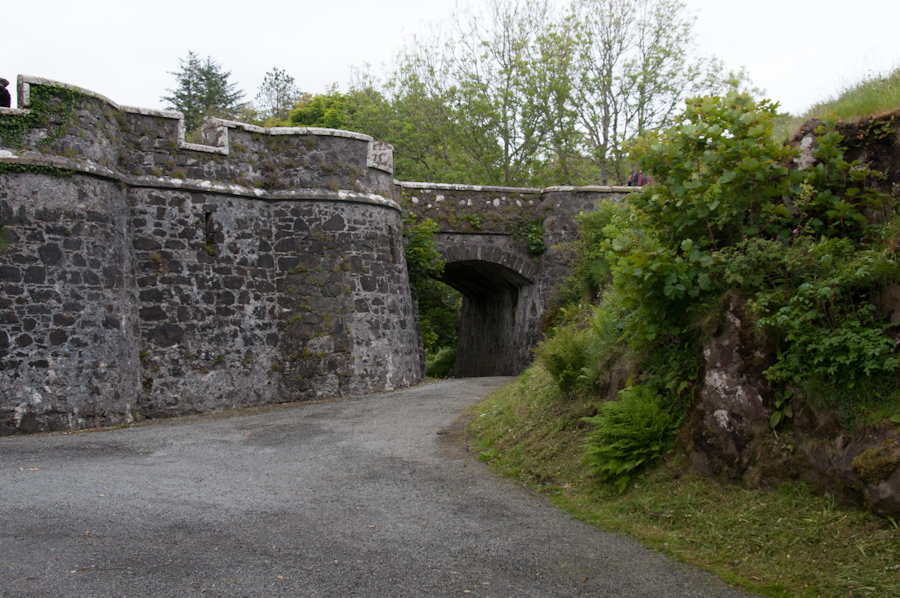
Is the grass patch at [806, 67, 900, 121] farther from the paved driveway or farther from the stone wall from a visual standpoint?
the stone wall

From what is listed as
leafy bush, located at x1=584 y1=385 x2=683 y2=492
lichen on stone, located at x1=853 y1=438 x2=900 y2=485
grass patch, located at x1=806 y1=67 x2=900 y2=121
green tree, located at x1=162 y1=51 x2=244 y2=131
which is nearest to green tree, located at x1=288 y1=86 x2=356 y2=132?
green tree, located at x1=162 y1=51 x2=244 y2=131

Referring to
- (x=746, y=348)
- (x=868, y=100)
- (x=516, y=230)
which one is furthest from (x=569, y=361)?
(x=516, y=230)

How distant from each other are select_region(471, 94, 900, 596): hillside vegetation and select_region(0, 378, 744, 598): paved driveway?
0.51 meters

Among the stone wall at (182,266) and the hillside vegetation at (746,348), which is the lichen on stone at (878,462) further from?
the stone wall at (182,266)

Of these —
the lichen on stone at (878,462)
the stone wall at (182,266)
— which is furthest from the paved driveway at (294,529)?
the stone wall at (182,266)

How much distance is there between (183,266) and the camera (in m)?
11.8

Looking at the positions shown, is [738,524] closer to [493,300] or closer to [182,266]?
[182,266]

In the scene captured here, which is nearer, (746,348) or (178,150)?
(746,348)

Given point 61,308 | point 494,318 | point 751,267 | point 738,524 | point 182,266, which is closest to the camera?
point 738,524

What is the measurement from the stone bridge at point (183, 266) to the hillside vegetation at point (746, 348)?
6.34 m

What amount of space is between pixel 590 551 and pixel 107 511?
3.78 m

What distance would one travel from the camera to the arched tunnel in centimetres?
1789

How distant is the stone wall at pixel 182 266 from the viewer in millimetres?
9922

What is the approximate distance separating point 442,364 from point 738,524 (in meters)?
22.8
